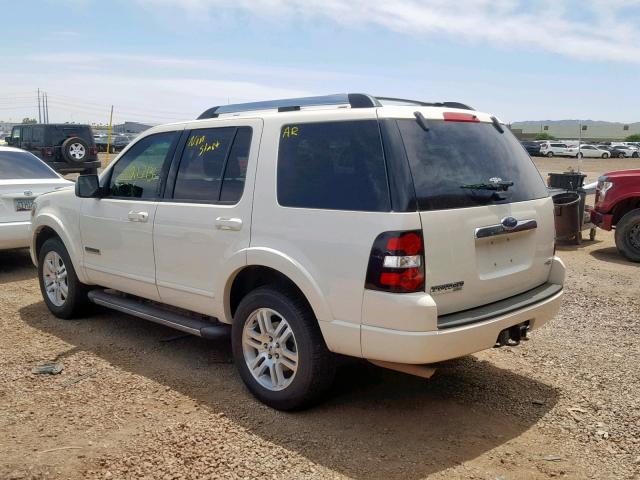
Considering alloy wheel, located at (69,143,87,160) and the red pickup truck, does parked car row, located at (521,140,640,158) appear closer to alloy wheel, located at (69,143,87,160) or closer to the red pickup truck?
alloy wheel, located at (69,143,87,160)

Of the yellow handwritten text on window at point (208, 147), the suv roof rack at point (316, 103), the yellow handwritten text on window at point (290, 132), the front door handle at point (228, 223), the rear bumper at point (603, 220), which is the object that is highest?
the suv roof rack at point (316, 103)

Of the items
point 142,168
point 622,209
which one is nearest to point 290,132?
point 142,168

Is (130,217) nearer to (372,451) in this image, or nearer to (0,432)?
(0,432)

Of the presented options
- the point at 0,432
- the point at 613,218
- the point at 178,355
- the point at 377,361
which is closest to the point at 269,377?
the point at 377,361

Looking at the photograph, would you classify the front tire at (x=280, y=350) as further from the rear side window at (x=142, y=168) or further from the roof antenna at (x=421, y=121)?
the rear side window at (x=142, y=168)

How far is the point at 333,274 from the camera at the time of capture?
358 centimetres

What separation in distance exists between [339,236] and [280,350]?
92 cm

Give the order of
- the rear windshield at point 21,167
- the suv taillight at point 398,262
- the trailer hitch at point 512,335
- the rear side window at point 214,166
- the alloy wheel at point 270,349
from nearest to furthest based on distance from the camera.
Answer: the suv taillight at point 398,262 → the trailer hitch at point 512,335 → the alloy wheel at point 270,349 → the rear side window at point 214,166 → the rear windshield at point 21,167

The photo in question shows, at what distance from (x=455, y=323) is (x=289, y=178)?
4.48 feet

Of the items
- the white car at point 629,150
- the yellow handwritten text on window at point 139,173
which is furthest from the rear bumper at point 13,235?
the white car at point 629,150

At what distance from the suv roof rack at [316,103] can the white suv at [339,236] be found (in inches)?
0.6

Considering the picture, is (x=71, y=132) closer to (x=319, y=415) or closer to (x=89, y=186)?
(x=89, y=186)

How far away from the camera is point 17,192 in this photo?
7.85 meters

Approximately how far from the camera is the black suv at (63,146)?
19.6 metres
